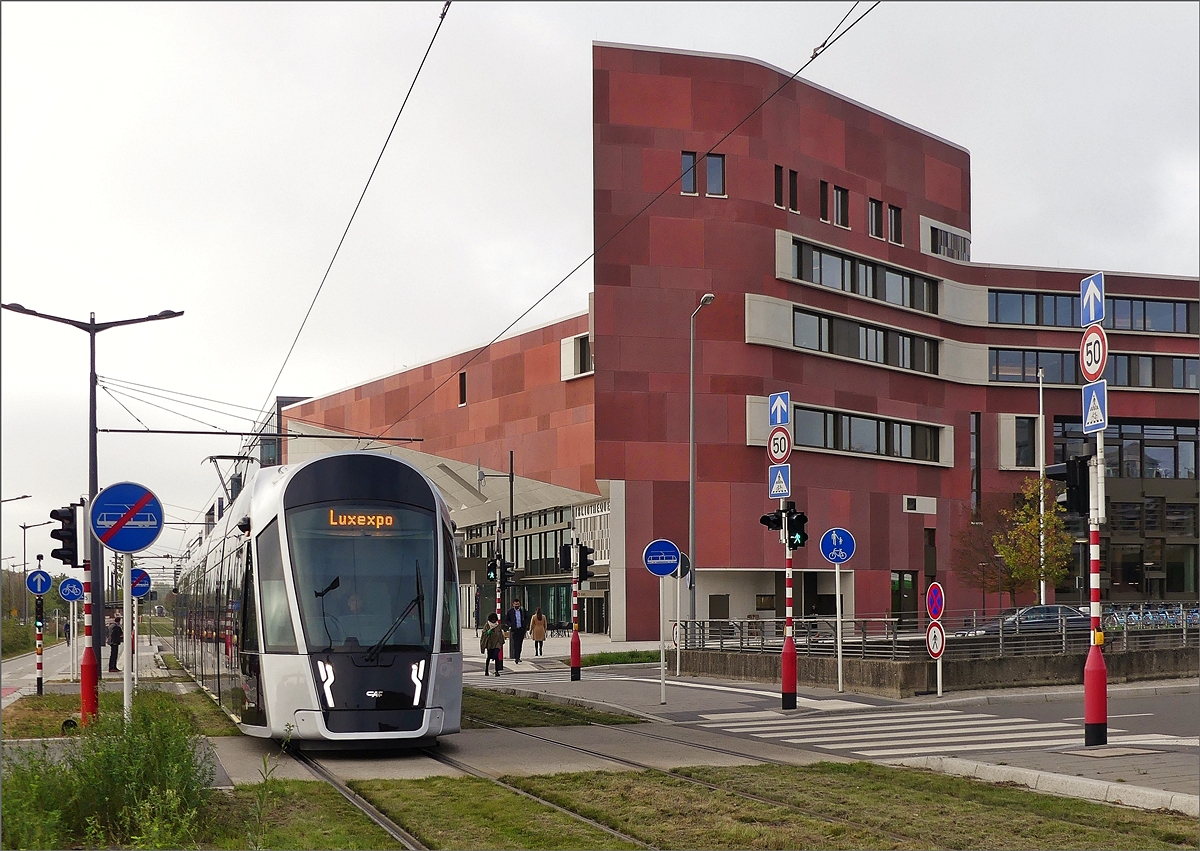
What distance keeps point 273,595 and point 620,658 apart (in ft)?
99.2

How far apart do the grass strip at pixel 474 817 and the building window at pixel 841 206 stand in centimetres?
5277

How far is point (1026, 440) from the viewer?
7269cm

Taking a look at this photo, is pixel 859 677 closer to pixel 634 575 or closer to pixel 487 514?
pixel 634 575

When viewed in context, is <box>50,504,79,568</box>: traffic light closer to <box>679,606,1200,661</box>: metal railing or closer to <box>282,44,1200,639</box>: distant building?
<box>679,606,1200,661</box>: metal railing

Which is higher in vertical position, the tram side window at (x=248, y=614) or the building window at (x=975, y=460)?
the building window at (x=975, y=460)

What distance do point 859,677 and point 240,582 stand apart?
1353cm

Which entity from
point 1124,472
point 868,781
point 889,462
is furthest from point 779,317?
point 868,781

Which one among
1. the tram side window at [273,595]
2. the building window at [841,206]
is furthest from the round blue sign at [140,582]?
the building window at [841,206]

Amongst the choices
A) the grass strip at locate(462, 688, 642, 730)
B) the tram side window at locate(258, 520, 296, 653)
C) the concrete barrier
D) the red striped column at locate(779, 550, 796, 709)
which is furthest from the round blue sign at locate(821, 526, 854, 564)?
the tram side window at locate(258, 520, 296, 653)

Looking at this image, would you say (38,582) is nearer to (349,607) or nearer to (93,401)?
(93,401)

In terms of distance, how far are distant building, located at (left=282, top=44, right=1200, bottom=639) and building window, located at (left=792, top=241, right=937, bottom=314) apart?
0.44ft

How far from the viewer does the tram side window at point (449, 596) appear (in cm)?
1581

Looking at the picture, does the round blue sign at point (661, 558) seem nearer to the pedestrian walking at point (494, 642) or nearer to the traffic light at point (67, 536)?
the traffic light at point (67, 536)

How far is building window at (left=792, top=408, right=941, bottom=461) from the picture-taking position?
6006 cm
